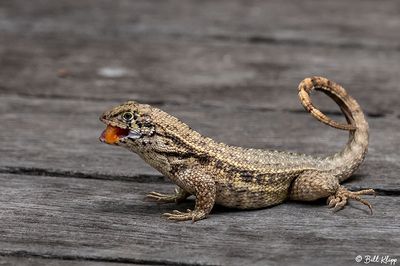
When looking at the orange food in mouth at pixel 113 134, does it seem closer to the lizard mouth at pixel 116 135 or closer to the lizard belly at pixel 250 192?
the lizard mouth at pixel 116 135

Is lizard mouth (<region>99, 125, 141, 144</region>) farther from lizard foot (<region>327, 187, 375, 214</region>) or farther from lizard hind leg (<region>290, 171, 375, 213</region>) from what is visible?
lizard foot (<region>327, 187, 375, 214</region>)

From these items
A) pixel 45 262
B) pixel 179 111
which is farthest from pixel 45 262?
pixel 179 111

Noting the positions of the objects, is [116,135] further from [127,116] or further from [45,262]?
[45,262]

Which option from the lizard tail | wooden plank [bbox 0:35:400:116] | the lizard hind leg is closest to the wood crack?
the lizard hind leg

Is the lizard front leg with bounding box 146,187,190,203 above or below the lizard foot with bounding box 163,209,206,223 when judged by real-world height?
above

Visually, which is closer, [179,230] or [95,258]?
[95,258]

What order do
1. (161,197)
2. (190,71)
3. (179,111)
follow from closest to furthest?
(161,197) < (179,111) < (190,71)

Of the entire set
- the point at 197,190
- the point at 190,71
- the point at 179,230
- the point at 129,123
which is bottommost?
the point at 179,230

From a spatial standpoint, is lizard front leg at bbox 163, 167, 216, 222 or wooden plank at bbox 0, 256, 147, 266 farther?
lizard front leg at bbox 163, 167, 216, 222

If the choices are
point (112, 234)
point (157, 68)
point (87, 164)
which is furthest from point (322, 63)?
point (112, 234)
